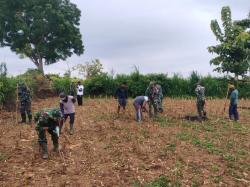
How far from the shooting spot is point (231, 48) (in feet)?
111

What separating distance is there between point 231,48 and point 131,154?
2059 cm

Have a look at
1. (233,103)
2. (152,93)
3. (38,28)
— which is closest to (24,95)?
(152,93)

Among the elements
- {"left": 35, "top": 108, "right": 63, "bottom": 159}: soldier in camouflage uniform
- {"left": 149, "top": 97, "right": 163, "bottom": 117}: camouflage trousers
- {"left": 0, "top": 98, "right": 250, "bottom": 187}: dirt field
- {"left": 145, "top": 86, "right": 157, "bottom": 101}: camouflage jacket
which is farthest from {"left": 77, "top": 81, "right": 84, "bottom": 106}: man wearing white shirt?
{"left": 35, "top": 108, "right": 63, "bottom": 159}: soldier in camouflage uniform

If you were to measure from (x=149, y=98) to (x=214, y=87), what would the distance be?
1463 cm

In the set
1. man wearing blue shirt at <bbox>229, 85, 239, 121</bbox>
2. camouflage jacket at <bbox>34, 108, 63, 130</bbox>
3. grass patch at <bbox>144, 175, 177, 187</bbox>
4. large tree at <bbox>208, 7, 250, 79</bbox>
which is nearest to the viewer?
grass patch at <bbox>144, 175, 177, 187</bbox>

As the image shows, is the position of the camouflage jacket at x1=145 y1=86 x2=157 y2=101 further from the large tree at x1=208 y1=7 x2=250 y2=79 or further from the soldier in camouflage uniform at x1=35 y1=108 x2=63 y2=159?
the large tree at x1=208 y1=7 x2=250 y2=79

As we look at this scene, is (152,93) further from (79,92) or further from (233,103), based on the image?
(79,92)

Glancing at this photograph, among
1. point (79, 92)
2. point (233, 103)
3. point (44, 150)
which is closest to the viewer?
point (44, 150)

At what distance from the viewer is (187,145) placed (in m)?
16.7

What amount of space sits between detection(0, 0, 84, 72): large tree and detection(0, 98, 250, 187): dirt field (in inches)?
946

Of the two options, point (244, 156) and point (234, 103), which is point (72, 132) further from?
point (234, 103)

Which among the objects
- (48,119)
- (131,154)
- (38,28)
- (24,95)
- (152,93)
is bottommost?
(131,154)

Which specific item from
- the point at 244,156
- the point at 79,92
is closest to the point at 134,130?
the point at 244,156

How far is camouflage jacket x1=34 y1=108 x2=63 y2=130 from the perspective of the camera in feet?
45.8
